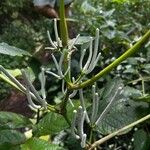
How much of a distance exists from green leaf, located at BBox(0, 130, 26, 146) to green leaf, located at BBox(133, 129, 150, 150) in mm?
349

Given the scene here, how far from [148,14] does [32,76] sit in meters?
1.35

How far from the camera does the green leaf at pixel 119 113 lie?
41.1 inches

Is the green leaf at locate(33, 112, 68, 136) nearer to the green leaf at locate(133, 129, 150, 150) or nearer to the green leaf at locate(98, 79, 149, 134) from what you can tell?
the green leaf at locate(98, 79, 149, 134)

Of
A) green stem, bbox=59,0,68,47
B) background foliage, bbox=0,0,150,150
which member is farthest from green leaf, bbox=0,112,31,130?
green stem, bbox=59,0,68,47

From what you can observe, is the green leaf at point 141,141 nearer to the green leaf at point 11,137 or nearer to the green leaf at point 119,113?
the green leaf at point 119,113

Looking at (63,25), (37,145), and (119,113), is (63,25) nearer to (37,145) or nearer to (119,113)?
(37,145)

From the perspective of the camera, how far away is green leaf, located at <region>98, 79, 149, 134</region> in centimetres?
104

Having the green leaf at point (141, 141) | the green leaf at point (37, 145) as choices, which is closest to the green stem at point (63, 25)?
the green leaf at point (37, 145)

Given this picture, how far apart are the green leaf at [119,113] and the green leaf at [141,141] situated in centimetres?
6

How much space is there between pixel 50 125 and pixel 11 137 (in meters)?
0.09

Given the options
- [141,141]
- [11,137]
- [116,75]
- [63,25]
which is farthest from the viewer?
[116,75]

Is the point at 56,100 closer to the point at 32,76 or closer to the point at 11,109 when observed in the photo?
the point at 32,76

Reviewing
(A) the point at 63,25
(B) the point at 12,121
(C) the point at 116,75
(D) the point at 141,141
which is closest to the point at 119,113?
(D) the point at 141,141

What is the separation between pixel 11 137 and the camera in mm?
930
